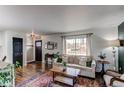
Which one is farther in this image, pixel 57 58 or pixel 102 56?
pixel 57 58

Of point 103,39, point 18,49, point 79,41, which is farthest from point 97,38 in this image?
point 18,49

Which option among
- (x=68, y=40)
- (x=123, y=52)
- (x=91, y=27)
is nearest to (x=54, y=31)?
(x=68, y=40)

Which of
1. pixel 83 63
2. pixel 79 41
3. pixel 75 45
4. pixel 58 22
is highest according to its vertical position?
pixel 58 22

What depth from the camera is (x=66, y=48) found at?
335 cm

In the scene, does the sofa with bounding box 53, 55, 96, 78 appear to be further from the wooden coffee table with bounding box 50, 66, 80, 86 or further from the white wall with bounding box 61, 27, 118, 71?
the white wall with bounding box 61, 27, 118, 71

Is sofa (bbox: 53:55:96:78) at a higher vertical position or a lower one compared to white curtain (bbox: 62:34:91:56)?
lower

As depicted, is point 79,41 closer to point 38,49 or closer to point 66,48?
point 66,48

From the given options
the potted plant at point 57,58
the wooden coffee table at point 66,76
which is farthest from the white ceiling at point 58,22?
→ the wooden coffee table at point 66,76

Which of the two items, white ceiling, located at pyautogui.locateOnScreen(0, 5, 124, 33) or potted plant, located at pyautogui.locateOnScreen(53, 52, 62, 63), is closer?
white ceiling, located at pyautogui.locateOnScreen(0, 5, 124, 33)

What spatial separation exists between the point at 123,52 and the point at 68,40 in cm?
174

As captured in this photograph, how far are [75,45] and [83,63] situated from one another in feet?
2.97

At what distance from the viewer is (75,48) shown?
3.25 metres

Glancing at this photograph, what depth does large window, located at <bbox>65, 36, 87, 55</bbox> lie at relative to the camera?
10.6 feet

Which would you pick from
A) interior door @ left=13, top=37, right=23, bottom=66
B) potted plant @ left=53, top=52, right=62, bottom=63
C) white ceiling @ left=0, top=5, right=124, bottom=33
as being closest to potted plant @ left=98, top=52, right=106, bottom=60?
white ceiling @ left=0, top=5, right=124, bottom=33
